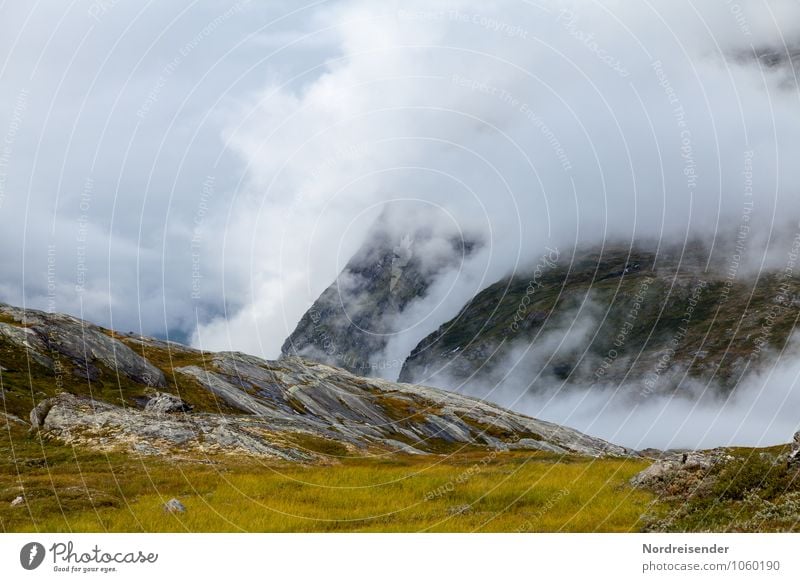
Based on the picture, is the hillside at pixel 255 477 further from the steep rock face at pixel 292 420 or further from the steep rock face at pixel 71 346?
the steep rock face at pixel 292 420

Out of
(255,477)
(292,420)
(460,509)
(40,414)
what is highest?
(460,509)

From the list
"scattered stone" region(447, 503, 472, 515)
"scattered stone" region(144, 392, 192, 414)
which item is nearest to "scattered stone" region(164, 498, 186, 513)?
"scattered stone" region(447, 503, 472, 515)

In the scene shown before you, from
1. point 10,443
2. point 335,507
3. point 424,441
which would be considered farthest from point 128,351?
point 335,507

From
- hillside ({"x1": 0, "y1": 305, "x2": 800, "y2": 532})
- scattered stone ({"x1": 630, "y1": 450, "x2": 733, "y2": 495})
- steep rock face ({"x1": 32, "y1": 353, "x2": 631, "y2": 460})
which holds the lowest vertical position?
steep rock face ({"x1": 32, "y1": 353, "x2": 631, "y2": 460})

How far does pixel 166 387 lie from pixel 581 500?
8655 cm

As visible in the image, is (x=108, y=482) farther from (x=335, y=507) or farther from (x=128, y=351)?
(x=128, y=351)

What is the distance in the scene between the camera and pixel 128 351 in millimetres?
100125

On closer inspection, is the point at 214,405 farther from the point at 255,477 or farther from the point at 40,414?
the point at 255,477

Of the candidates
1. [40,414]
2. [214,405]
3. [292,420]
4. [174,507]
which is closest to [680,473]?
[174,507]
